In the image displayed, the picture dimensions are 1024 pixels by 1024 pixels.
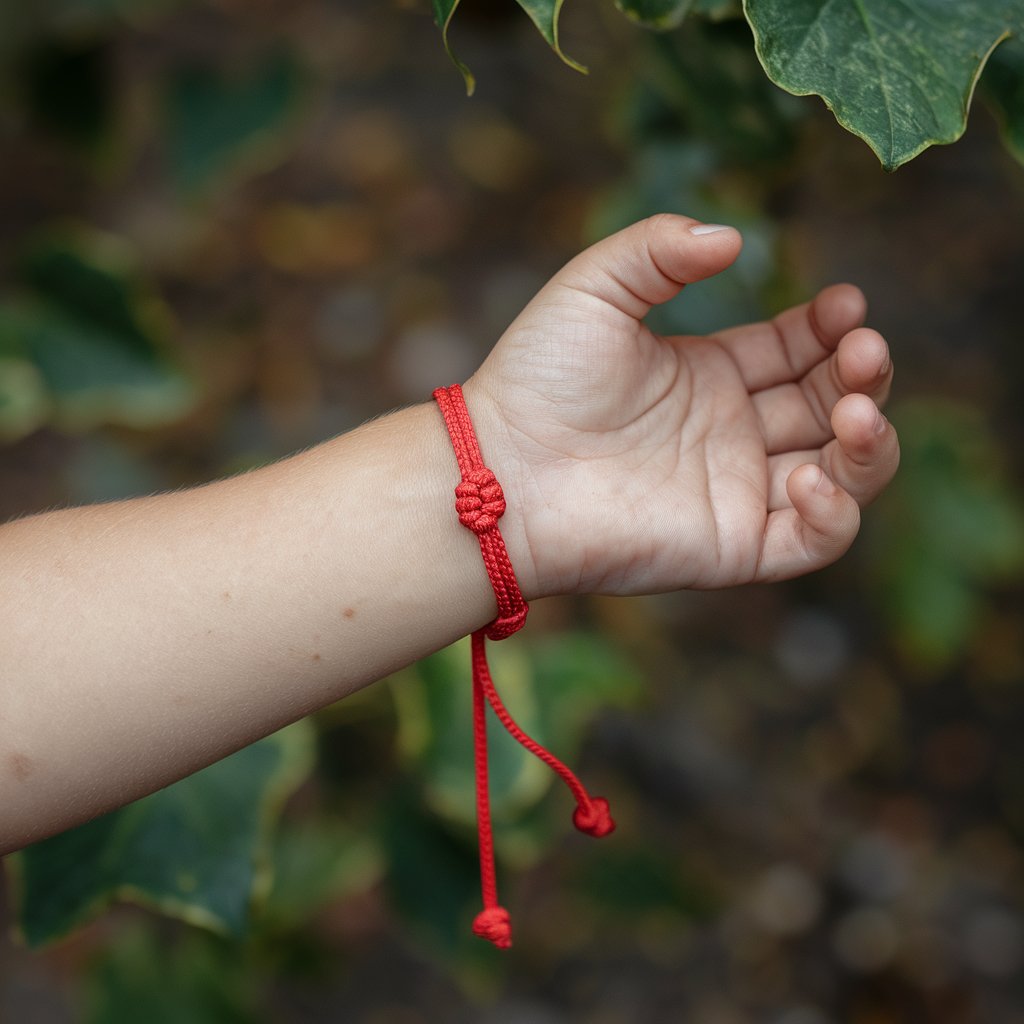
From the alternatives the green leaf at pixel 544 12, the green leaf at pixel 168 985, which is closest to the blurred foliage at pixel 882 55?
the green leaf at pixel 544 12

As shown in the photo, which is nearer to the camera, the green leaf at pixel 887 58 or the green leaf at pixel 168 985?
the green leaf at pixel 887 58

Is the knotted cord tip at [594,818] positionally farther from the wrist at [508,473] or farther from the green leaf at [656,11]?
the green leaf at [656,11]

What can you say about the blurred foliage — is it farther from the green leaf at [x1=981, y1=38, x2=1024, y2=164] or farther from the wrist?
the wrist

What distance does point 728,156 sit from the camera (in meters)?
0.93

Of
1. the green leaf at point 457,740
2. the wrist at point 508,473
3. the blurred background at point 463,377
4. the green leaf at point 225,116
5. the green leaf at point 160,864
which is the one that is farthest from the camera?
the green leaf at point 225,116

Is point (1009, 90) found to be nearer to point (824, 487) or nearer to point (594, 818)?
point (824, 487)

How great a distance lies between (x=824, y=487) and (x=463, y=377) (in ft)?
3.38

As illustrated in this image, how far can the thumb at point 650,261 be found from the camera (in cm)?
67

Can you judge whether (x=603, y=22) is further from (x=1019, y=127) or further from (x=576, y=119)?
(x=1019, y=127)

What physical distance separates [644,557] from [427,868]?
1.74 ft

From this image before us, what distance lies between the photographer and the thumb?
2.19 ft

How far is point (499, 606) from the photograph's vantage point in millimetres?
719

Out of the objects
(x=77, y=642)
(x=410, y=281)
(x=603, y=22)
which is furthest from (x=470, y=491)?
(x=603, y=22)

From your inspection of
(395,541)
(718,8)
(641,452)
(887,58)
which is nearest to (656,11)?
(718,8)
